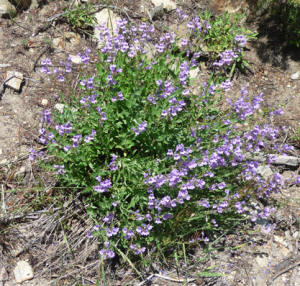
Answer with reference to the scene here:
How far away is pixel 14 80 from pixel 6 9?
47.4 inches

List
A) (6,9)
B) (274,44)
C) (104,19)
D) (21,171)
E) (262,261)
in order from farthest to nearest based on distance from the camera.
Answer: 1. (274,44)
2. (104,19)
3. (6,9)
4. (21,171)
5. (262,261)

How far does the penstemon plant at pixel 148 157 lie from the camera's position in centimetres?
346

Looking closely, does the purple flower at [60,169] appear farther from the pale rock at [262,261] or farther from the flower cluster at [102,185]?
the pale rock at [262,261]

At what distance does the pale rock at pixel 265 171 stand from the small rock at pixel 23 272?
2.92m

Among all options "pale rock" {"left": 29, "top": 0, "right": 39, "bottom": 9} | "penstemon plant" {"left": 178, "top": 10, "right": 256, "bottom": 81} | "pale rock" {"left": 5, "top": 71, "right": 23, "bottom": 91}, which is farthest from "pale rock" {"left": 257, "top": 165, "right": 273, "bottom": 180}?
"pale rock" {"left": 29, "top": 0, "right": 39, "bottom": 9}

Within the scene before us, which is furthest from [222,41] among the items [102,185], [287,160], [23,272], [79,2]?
[23,272]

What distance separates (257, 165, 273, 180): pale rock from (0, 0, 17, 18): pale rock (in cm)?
416

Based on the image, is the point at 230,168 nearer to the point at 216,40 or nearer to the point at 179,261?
the point at 179,261

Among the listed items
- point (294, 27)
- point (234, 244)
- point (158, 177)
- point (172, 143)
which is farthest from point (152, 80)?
point (294, 27)

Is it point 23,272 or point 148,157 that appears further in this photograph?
point 148,157

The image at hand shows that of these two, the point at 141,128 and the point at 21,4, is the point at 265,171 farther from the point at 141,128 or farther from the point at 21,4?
the point at 21,4

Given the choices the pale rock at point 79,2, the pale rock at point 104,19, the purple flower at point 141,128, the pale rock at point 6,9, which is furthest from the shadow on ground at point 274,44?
the pale rock at point 6,9

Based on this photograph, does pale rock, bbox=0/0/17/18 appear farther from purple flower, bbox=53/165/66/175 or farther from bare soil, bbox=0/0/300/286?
purple flower, bbox=53/165/66/175

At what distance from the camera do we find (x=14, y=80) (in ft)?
14.9
